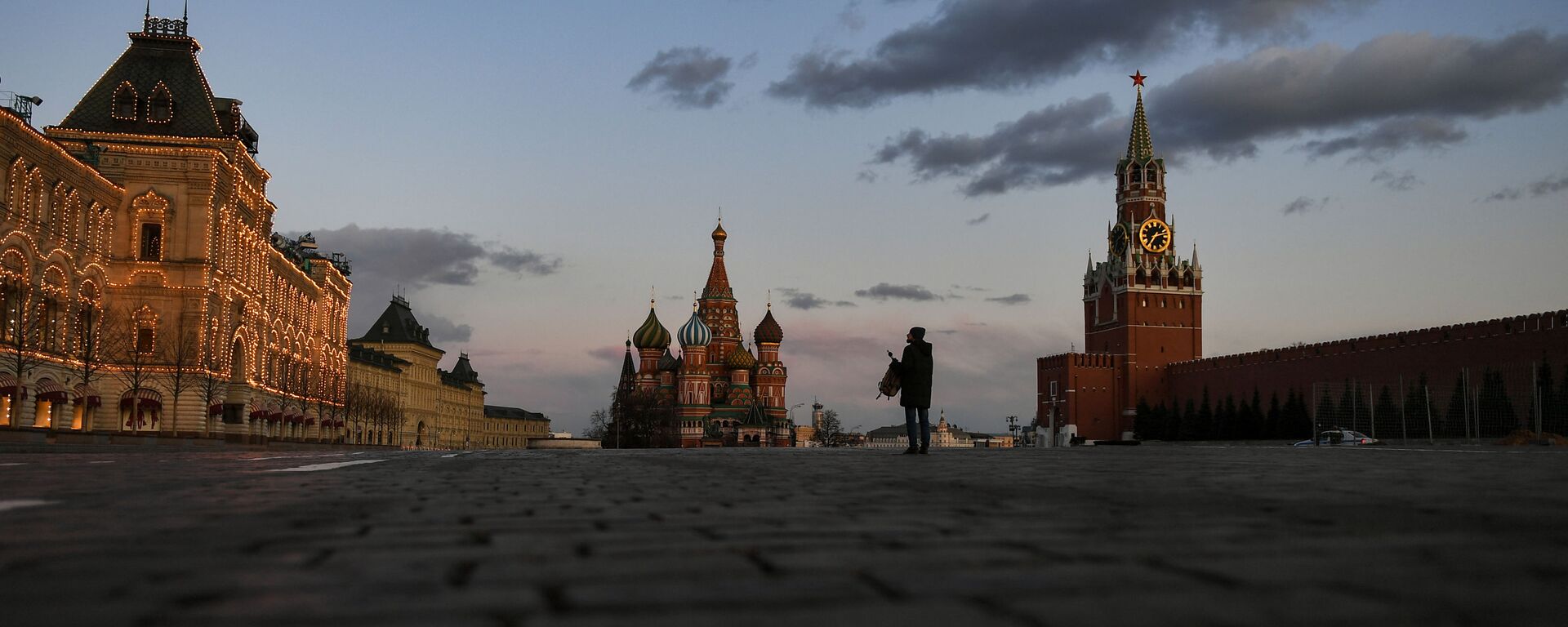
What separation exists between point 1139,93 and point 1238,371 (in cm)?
4301

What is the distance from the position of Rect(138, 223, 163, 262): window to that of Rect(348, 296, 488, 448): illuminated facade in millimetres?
33939

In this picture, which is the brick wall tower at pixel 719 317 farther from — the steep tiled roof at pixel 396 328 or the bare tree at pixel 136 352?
the bare tree at pixel 136 352

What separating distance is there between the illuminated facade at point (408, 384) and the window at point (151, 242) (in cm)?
3394

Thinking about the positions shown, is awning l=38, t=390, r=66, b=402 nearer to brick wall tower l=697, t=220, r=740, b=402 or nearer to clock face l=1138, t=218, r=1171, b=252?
brick wall tower l=697, t=220, r=740, b=402

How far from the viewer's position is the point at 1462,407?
4853 centimetres

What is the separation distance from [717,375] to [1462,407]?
74864mm

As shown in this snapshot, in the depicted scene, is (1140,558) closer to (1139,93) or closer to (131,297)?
(131,297)

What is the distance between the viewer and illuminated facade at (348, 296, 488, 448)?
84.4 m

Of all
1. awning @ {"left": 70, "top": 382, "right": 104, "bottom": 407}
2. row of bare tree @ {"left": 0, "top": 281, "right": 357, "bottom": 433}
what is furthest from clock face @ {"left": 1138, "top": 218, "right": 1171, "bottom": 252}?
awning @ {"left": 70, "top": 382, "right": 104, "bottom": 407}

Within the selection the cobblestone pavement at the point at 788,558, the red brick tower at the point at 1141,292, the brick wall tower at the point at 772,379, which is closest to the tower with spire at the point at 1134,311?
the red brick tower at the point at 1141,292

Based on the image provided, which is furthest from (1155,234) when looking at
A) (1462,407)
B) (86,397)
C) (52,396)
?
(52,396)

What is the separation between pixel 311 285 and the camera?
62.8 metres

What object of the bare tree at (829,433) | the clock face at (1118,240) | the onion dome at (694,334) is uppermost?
the clock face at (1118,240)

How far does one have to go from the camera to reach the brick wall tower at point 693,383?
352 ft
